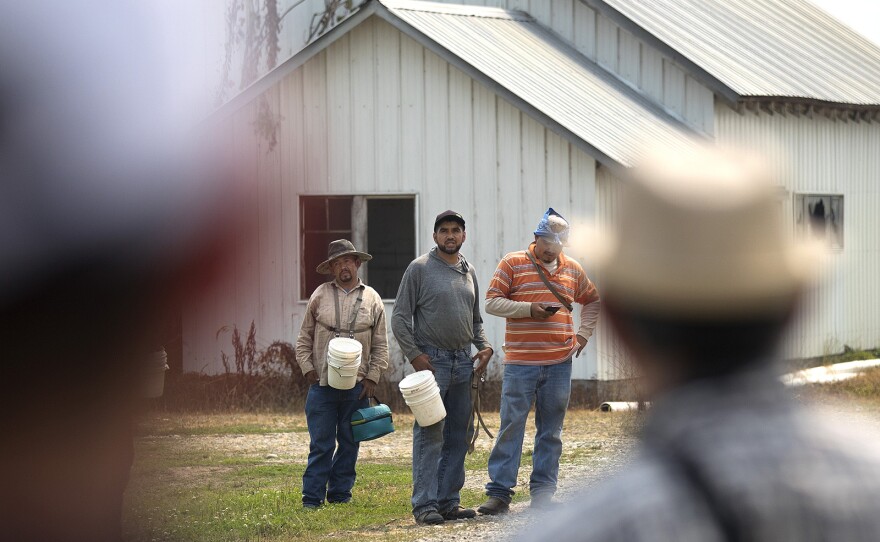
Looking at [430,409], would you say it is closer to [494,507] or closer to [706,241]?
[494,507]

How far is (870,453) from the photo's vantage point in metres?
1.31

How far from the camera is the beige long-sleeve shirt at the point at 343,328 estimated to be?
29.0 feet

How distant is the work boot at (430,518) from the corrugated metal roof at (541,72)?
5786 mm

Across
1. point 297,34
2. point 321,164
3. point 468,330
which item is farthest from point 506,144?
point 297,34

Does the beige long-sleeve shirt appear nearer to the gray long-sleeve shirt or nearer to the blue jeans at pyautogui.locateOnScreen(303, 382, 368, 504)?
the blue jeans at pyautogui.locateOnScreen(303, 382, 368, 504)

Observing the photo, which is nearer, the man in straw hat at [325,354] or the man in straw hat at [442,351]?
the man in straw hat at [442,351]

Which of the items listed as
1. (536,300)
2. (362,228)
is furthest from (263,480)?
(362,228)

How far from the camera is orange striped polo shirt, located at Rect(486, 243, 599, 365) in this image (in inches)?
324

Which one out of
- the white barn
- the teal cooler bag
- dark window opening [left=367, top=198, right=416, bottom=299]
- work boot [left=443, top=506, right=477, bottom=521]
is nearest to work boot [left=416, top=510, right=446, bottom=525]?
work boot [left=443, top=506, right=477, bottom=521]

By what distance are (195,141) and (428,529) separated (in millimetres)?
6416

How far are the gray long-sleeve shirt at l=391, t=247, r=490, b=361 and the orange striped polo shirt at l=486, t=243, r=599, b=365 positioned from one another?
248 millimetres

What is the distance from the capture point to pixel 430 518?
313 inches

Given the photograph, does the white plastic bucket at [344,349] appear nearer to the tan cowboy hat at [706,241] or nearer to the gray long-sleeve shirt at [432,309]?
the gray long-sleeve shirt at [432,309]

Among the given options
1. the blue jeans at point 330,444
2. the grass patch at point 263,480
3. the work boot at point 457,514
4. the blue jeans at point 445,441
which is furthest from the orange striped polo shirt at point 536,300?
the blue jeans at point 330,444
